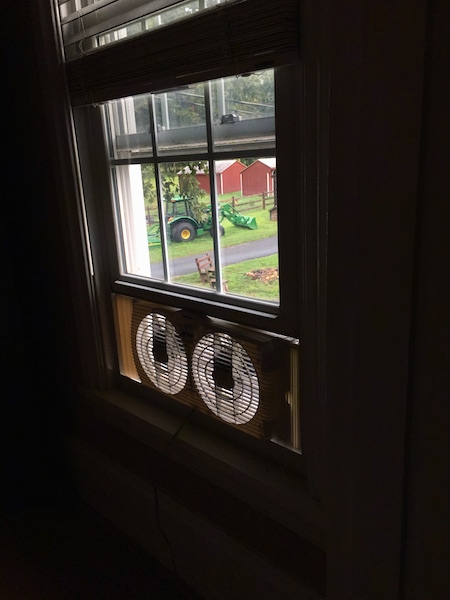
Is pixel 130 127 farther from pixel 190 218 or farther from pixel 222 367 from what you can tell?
pixel 222 367

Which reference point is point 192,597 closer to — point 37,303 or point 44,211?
point 37,303

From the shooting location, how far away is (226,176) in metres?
1.24

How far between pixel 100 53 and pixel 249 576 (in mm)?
1508

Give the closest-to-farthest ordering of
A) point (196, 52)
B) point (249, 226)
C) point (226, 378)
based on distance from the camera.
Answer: point (196, 52) → point (249, 226) → point (226, 378)

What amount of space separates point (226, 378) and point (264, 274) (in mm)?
312

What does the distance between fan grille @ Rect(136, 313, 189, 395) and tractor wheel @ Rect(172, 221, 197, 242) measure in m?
0.25

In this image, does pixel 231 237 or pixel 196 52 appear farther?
pixel 231 237

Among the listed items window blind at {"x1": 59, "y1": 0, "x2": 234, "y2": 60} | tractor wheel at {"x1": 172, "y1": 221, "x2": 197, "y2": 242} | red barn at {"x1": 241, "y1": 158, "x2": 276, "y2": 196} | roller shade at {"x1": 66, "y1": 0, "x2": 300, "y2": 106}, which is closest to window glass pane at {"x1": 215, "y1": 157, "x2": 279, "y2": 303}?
red barn at {"x1": 241, "y1": 158, "x2": 276, "y2": 196}

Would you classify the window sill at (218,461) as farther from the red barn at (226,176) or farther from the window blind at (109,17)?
the window blind at (109,17)

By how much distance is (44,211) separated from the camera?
68.2 inches

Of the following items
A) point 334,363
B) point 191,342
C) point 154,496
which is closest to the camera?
point 334,363

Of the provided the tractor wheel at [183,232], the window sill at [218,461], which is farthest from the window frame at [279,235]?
the window sill at [218,461]

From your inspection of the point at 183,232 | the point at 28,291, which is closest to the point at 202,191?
the point at 183,232

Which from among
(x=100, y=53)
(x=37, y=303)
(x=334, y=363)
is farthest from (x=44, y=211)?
(x=334, y=363)
